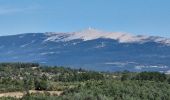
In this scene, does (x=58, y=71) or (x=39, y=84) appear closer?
(x=39, y=84)

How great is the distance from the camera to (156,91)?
84.9 m

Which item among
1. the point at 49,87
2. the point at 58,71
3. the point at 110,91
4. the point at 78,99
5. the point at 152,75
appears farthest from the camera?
the point at 58,71

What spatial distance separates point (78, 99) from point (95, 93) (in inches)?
265

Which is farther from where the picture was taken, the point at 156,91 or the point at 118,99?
the point at 156,91

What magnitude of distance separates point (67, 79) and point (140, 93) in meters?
69.7

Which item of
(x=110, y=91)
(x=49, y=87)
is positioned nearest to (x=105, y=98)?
(x=110, y=91)

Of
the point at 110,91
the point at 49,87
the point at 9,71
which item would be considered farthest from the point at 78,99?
the point at 9,71

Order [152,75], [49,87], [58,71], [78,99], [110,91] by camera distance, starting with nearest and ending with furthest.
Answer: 1. [78,99]
2. [110,91]
3. [49,87]
4. [152,75]
5. [58,71]

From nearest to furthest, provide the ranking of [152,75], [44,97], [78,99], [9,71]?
[78,99] → [44,97] → [152,75] → [9,71]

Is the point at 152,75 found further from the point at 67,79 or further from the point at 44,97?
the point at 44,97

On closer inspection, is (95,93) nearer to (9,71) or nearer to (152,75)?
(152,75)

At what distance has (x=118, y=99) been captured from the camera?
75.4m

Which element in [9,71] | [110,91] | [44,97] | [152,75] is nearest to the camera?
[44,97]

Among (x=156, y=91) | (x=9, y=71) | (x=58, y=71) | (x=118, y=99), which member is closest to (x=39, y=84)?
(x=156, y=91)
